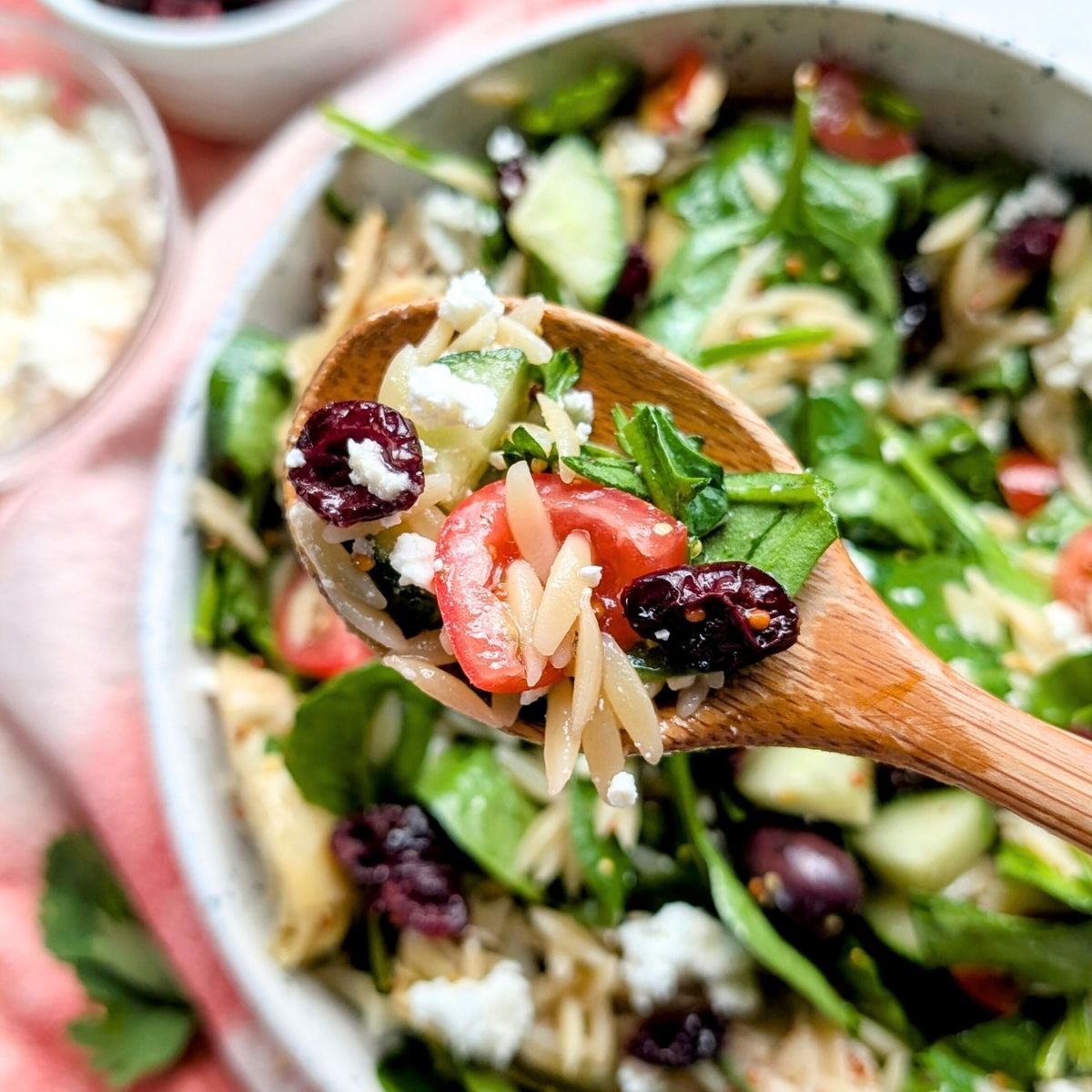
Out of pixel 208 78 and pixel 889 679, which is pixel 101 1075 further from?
pixel 208 78

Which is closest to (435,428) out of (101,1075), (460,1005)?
(460,1005)

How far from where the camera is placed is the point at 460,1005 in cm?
169

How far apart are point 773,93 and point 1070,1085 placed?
1.58 meters

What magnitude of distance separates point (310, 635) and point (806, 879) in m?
0.83

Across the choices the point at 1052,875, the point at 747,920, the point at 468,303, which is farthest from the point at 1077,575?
the point at 468,303

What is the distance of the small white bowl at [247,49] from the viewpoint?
2.15 meters

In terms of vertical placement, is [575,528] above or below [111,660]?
above

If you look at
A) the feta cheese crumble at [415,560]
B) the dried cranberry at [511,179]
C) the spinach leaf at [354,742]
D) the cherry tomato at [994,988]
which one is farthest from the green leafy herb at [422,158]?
the cherry tomato at [994,988]

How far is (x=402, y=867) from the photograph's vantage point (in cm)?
176

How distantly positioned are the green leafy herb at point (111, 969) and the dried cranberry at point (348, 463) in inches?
44.8

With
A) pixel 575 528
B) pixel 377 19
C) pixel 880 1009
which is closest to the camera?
pixel 575 528

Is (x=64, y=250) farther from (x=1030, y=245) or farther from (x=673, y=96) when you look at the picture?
(x=1030, y=245)

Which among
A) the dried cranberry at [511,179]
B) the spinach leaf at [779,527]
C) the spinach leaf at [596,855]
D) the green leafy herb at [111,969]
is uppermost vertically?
the spinach leaf at [779,527]

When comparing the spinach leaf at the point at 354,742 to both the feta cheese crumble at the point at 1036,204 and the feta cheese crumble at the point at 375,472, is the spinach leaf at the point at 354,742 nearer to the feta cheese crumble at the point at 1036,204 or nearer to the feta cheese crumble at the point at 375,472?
the feta cheese crumble at the point at 375,472
